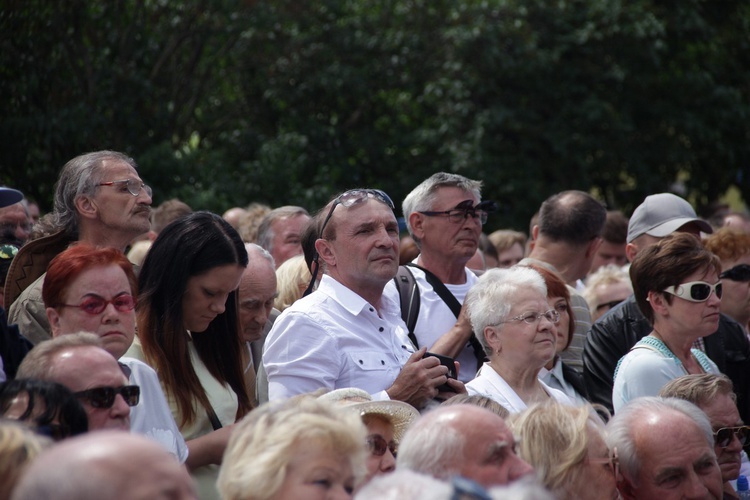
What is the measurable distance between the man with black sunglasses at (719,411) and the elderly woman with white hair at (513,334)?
21.0 inches

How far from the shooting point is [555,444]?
3555 millimetres

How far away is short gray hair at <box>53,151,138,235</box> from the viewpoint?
15.8ft

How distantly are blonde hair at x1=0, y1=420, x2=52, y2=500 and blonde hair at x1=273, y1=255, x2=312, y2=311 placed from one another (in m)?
3.13

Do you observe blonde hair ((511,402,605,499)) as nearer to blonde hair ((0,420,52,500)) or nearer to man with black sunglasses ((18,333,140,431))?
man with black sunglasses ((18,333,140,431))

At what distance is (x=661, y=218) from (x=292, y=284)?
2361mm

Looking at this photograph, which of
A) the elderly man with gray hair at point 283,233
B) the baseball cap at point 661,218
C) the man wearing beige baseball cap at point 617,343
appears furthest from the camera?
the elderly man with gray hair at point 283,233

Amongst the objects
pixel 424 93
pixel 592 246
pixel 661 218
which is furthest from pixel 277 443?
pixel 424 93

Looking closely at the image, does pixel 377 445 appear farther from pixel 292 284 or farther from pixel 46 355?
pixel 292 284

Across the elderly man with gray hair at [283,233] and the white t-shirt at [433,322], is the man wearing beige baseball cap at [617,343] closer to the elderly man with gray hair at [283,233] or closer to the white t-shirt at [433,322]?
the white t-shirt at [433,322]

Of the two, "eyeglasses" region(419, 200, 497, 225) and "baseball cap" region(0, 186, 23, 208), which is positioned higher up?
"baseball cap" region(0, 186, 23, 208)

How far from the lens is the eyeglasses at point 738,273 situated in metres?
6.32

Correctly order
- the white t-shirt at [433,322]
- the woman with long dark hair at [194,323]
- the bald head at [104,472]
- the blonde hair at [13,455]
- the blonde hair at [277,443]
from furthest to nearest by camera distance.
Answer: the white t-shirt at [433,322] < the woman with long dark hair at [194,323] < the blonde hair at [277,443] < the blonde hair at [13,455] < the bald head at [104,472]

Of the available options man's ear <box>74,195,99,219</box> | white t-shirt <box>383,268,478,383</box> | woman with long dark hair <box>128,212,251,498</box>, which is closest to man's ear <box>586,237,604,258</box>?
white t-shirt <box>383,268,478,383</box>

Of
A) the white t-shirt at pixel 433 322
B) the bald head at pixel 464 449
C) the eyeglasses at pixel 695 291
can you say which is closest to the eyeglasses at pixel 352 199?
the white t-shirt at pixel 433 322
